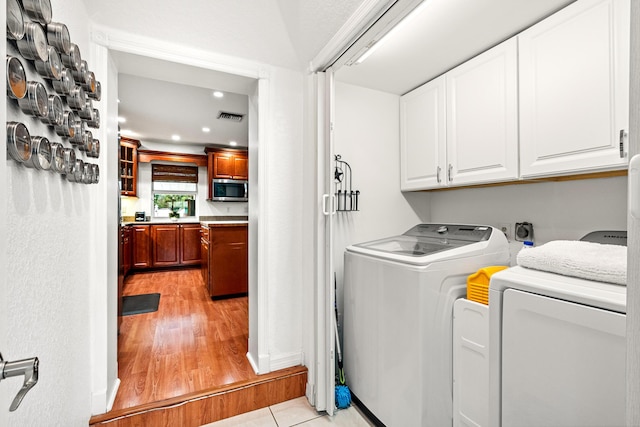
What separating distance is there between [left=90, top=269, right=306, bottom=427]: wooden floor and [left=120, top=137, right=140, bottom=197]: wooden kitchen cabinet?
289cm

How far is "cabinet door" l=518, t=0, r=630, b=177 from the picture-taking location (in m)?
1.24

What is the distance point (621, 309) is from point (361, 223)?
1.65m

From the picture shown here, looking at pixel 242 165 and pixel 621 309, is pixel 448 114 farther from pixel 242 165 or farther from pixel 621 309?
pixel 242 165

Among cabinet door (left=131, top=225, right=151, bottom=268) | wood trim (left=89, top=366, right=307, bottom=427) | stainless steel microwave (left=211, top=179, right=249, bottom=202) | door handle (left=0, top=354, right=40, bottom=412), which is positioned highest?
stainless steel microwave (left=211, top=179, right=249, bottom=202)

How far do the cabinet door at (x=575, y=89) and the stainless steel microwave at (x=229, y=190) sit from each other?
4932 mm

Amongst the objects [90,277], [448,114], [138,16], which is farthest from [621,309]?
[138,16]

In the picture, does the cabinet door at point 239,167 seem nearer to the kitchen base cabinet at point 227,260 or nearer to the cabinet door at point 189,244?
the cabinet door at point 189,244

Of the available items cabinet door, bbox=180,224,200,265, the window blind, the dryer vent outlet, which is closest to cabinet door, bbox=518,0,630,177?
the dryer vent outlet

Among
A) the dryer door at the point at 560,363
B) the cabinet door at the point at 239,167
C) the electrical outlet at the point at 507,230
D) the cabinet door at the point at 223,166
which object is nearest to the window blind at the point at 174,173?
the cabinet door at the point at 223,166

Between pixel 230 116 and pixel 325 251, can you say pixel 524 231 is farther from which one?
pixel 230 116

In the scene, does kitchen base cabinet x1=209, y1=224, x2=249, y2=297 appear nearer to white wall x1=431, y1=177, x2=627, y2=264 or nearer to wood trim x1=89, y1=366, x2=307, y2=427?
wood trim x1=89, y1=366, x2=307, y2=427

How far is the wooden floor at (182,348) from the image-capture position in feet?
5.96

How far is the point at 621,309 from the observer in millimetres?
780

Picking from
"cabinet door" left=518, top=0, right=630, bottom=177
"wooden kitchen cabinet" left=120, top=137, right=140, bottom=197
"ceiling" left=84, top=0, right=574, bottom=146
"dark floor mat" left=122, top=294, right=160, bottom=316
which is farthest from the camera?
"wooden kitchen cabinet" left=120, top=137, right=140, bottom=197
